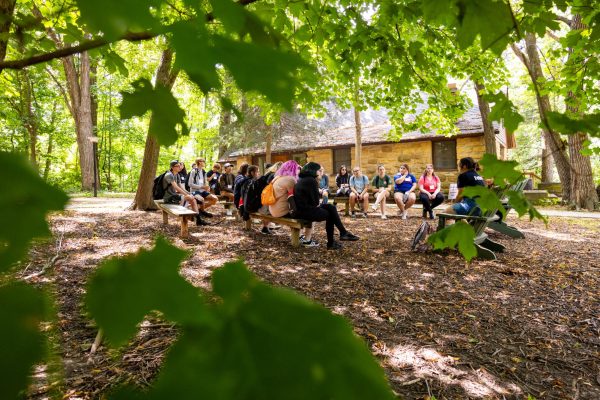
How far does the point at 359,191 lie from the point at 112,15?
1026 centimetres

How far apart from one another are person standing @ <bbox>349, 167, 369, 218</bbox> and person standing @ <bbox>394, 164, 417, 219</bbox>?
0.87 m

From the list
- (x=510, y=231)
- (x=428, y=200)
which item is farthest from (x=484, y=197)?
(x=428, y=200)

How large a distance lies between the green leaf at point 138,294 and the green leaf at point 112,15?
0.79ft

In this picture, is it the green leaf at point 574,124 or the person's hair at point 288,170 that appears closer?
the green leaf at point 574,124

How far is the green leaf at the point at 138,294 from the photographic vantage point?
35cm

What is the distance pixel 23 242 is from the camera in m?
0.33

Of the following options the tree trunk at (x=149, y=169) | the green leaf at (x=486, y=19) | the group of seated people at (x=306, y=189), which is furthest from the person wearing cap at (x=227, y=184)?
the green leaf at (x=486, y=19)

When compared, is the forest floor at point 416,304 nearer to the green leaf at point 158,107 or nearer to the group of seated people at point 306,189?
the green leaf at point 158,107

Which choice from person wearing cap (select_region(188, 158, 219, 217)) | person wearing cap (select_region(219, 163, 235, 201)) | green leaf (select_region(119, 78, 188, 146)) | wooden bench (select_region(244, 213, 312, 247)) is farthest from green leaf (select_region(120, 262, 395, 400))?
person wearing cap (select_region(219, 163, 235, 201))

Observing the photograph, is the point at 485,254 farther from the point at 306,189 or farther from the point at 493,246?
the point at 306,189

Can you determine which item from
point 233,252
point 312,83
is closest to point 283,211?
point 233,252

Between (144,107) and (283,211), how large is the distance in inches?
204

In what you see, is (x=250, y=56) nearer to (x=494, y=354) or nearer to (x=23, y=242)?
(x=23, y=242)

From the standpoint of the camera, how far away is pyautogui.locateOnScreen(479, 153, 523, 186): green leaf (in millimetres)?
1236
